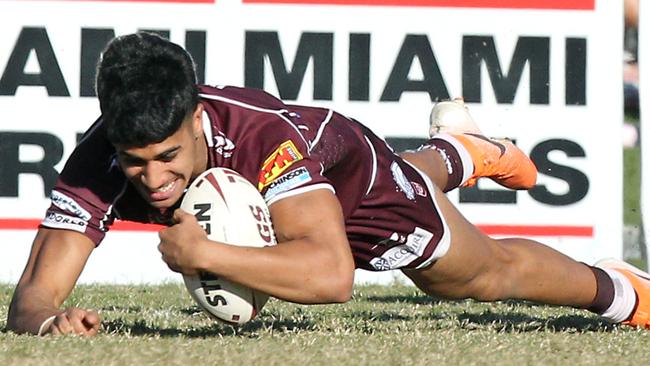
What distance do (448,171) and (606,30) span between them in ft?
10.5

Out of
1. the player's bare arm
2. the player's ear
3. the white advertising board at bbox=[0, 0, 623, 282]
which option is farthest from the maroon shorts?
the white advertising board at bbox=[0, 0, 623, 282]

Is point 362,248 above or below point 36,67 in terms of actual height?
below

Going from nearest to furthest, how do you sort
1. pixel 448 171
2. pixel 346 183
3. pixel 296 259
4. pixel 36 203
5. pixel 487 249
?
pixel 296 259
pixel 346 183
pixel 487 249
pixel 448 171
pixel 36 203

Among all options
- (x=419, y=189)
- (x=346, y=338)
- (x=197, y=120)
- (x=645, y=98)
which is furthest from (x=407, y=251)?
(x=645, y=98)

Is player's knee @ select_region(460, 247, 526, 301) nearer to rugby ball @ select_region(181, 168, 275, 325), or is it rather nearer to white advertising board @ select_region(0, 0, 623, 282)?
rugby ball @ select_region(181, 168, 275, 325)

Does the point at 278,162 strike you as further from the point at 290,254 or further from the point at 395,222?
the point at 395,222

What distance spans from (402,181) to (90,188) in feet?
4.17

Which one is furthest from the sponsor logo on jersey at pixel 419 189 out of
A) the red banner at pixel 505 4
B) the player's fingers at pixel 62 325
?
the red banner at pixel 505 4

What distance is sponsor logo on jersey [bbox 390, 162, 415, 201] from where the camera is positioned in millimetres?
5699

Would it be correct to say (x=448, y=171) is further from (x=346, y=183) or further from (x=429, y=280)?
(x=346, y=183)

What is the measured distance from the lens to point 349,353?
508 centimetres

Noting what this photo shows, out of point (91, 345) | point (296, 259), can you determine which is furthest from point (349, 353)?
point (91, 345)

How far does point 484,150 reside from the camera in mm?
7086

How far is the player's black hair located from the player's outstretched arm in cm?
75
